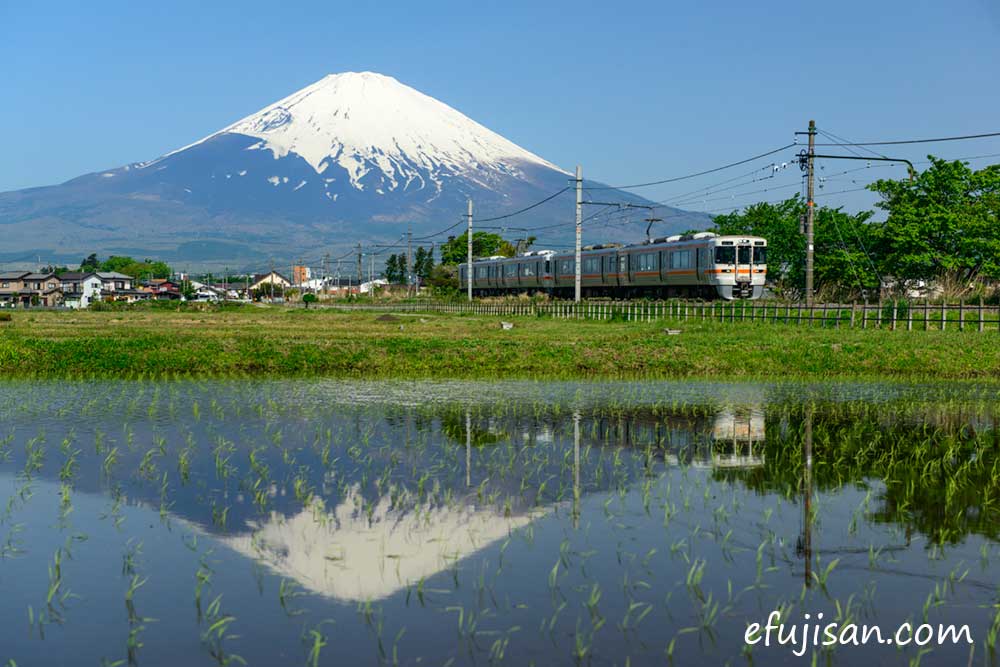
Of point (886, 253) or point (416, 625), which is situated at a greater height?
point (886, 253)

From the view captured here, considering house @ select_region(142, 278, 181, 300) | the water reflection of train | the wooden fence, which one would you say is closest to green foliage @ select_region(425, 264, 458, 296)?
house @ select_region(142, 278, 181, 300)

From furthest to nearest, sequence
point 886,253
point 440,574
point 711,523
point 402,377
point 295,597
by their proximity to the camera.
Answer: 1. point 886,253
2. point 402,377
3. point 711,523
4. point 440,574
5. point 295,597

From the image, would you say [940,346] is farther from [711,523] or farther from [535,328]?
[711,523]

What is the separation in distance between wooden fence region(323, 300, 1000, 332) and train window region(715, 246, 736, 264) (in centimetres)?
288

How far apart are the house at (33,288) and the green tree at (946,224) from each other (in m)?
114

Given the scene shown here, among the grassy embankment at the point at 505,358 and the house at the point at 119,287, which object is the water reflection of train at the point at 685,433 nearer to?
the grassy embankment at the point at 505,358

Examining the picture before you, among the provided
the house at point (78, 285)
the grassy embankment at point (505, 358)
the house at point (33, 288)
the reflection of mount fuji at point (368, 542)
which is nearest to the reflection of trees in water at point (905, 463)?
the reflection of mount fuji at point (368, 542)

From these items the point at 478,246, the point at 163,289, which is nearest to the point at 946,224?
the point at 478,246

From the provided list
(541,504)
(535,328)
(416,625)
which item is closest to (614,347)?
(535,328)

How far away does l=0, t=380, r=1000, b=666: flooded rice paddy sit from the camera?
21.6 feet

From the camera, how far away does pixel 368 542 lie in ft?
28.4

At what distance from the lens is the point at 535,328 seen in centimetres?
3909

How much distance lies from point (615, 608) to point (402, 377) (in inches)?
672

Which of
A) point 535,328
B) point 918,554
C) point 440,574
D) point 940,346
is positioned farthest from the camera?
point 535,328
